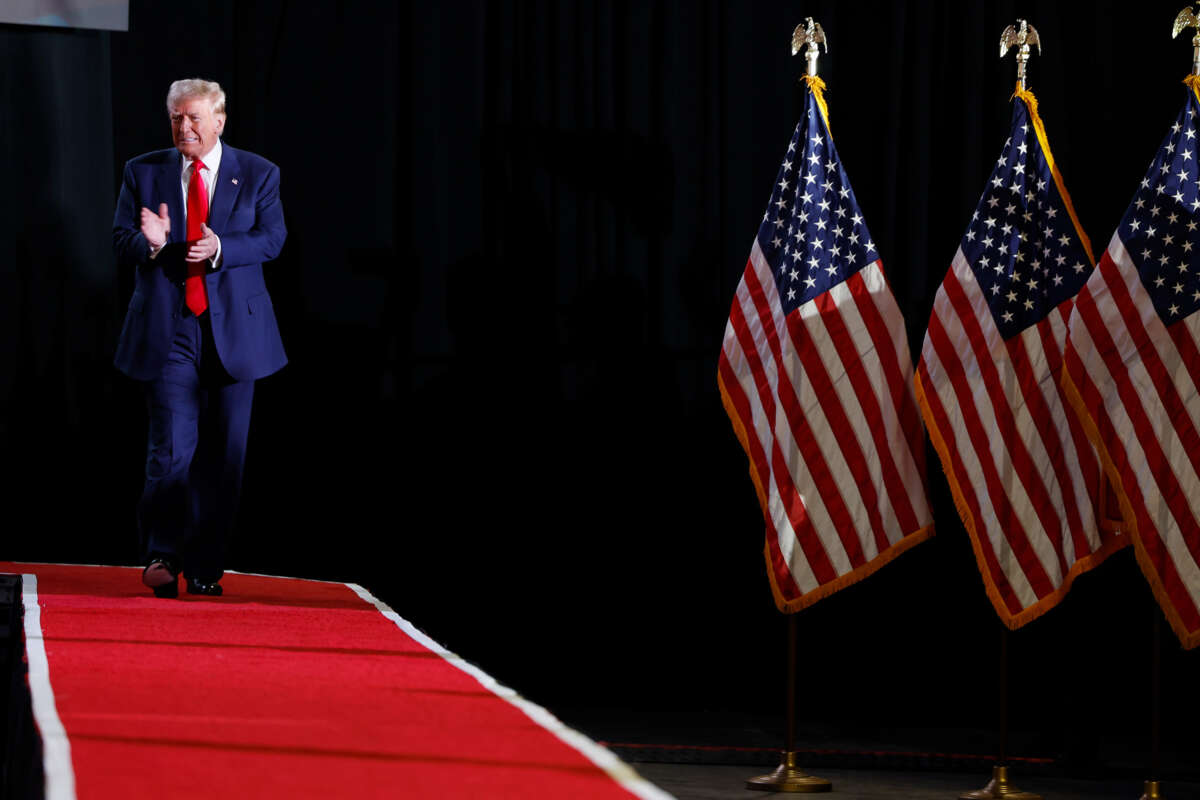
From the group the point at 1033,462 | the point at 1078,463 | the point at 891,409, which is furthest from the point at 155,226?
the point at 1078,463

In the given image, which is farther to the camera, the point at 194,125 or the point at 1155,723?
the point at 1155,723

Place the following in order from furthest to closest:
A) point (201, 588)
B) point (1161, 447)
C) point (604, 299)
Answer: point (604, 299) < point (1161, 447) < point (201, 588)

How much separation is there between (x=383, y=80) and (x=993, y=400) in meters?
2.66

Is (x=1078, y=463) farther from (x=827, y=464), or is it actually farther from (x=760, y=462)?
(x=760, y=462)

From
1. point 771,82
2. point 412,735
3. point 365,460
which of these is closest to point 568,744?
point 412,735

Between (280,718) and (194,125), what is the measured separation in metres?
2.10

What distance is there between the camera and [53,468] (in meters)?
5.49

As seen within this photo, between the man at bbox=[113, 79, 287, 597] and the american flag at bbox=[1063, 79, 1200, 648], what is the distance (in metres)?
2.23

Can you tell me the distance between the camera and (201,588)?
3846 mm

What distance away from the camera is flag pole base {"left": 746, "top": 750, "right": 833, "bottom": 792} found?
4.54 metres

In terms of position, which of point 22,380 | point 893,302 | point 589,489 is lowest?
point 589,489

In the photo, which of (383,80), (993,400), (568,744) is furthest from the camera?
(383,80)

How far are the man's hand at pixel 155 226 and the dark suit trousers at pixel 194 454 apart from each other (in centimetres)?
20

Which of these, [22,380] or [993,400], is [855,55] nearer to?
[993,400]
